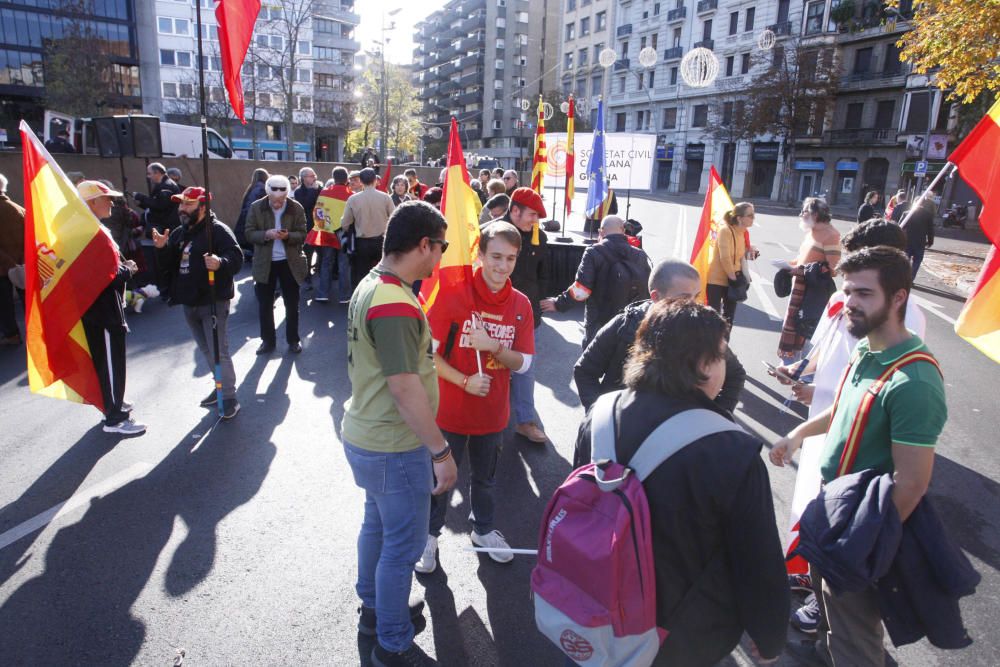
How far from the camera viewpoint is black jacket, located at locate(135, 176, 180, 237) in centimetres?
974

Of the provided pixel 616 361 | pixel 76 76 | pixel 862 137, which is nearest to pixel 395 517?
pixel 616 361

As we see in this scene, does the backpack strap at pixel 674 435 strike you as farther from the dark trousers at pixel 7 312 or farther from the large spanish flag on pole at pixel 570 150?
the large spanish flag on pole at pixel 570 150

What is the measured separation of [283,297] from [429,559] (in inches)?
183

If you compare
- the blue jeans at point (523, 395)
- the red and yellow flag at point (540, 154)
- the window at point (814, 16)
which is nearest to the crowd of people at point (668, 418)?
the blue jeans at point (523, 395)

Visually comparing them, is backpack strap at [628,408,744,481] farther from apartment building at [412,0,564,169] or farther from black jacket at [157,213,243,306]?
apartment building at [412,0,564,169]

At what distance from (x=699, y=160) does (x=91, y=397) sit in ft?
182

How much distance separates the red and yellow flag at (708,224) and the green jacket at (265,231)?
4.25 metres

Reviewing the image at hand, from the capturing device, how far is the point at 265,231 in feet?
22.4

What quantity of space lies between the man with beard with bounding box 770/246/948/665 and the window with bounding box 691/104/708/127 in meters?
55.6

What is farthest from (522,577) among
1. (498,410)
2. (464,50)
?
(464,50)

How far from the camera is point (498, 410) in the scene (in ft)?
10.9

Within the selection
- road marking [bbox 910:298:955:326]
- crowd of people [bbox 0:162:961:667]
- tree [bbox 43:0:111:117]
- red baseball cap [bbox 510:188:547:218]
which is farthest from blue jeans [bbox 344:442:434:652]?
tree [bbox 43:0:111:117]

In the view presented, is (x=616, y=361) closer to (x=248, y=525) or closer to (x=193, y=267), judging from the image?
(x=248, y=525)

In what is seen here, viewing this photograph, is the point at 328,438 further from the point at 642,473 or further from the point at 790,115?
the point at 790,115
